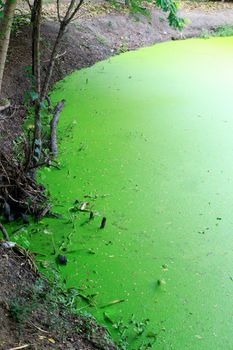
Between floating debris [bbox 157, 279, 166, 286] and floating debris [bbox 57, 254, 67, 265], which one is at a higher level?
floating debris [bbox 157, 279, 166, 286]

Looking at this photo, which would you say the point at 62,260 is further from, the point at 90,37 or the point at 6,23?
the point at 90,37

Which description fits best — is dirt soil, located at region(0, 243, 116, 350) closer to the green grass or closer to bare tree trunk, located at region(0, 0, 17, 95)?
bare tree trunk, located at region(0, 0, 17, 95)

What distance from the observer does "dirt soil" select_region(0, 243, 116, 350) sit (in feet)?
5.64

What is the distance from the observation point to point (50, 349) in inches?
66.5

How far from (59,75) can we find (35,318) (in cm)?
335

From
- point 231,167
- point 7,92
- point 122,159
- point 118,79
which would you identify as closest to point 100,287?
point 122,159

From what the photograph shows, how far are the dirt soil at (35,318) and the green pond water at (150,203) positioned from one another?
0.15 m

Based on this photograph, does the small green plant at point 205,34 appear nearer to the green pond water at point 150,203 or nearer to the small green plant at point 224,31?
the small green plant at point 224,31

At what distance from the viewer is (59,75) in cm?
484

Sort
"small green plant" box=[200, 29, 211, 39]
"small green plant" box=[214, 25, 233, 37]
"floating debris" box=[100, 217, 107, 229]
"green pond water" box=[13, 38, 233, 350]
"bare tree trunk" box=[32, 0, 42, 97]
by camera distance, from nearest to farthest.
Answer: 1. "green pond water" box=[13, 38, 233, 350]
2. "floating debris" box=[100, 217, 107, 229]
3. "bare tree trunk" box=[32, 0, 42, 97]
4. "small green plant" box=[200, 29, 211, 39]
5. "small green plant" box=[214, 25, 233, 37]

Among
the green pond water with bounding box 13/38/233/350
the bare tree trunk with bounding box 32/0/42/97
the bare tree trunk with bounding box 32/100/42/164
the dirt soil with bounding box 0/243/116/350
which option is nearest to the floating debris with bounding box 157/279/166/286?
the green pond water with bounding box 13/38/233/350

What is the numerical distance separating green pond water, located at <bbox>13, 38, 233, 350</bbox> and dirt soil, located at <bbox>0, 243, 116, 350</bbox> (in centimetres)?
15

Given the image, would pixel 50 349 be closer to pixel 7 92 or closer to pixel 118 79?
pixel 7 92

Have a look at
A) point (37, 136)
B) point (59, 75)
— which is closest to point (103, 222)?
point (37, 136)
